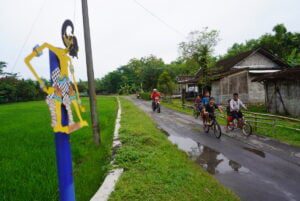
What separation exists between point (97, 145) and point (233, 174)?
4.54 m

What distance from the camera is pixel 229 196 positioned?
4.80 metres

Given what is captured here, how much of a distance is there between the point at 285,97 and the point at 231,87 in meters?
7.90

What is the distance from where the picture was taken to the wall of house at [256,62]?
3123cm

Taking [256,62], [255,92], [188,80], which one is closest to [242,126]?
[255,92]

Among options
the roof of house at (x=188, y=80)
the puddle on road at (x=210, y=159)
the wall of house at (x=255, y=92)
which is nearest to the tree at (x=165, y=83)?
the roof of house at (x=188, y=80)

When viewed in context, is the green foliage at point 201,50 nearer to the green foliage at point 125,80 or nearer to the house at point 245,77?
the house at point 245,77

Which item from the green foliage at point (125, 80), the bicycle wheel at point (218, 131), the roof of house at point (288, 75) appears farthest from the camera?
the green foliage at point (125, 80)

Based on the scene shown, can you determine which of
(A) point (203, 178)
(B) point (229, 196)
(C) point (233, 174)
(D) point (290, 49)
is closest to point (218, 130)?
(C) point (233, 174)

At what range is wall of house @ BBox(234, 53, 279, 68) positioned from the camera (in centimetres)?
3123

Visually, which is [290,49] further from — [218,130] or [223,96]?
[218,130]

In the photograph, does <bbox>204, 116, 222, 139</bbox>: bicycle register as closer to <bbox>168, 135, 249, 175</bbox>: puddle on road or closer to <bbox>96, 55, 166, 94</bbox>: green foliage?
<bbox>168, 135, 249, 175</bbox>: puddle on road

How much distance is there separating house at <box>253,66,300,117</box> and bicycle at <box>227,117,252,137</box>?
749 centimetres

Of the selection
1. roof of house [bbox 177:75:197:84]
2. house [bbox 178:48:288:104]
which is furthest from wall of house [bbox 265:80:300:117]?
roof of house [bbox 177:75:197:84]

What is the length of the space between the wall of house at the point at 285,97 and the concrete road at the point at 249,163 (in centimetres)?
879
